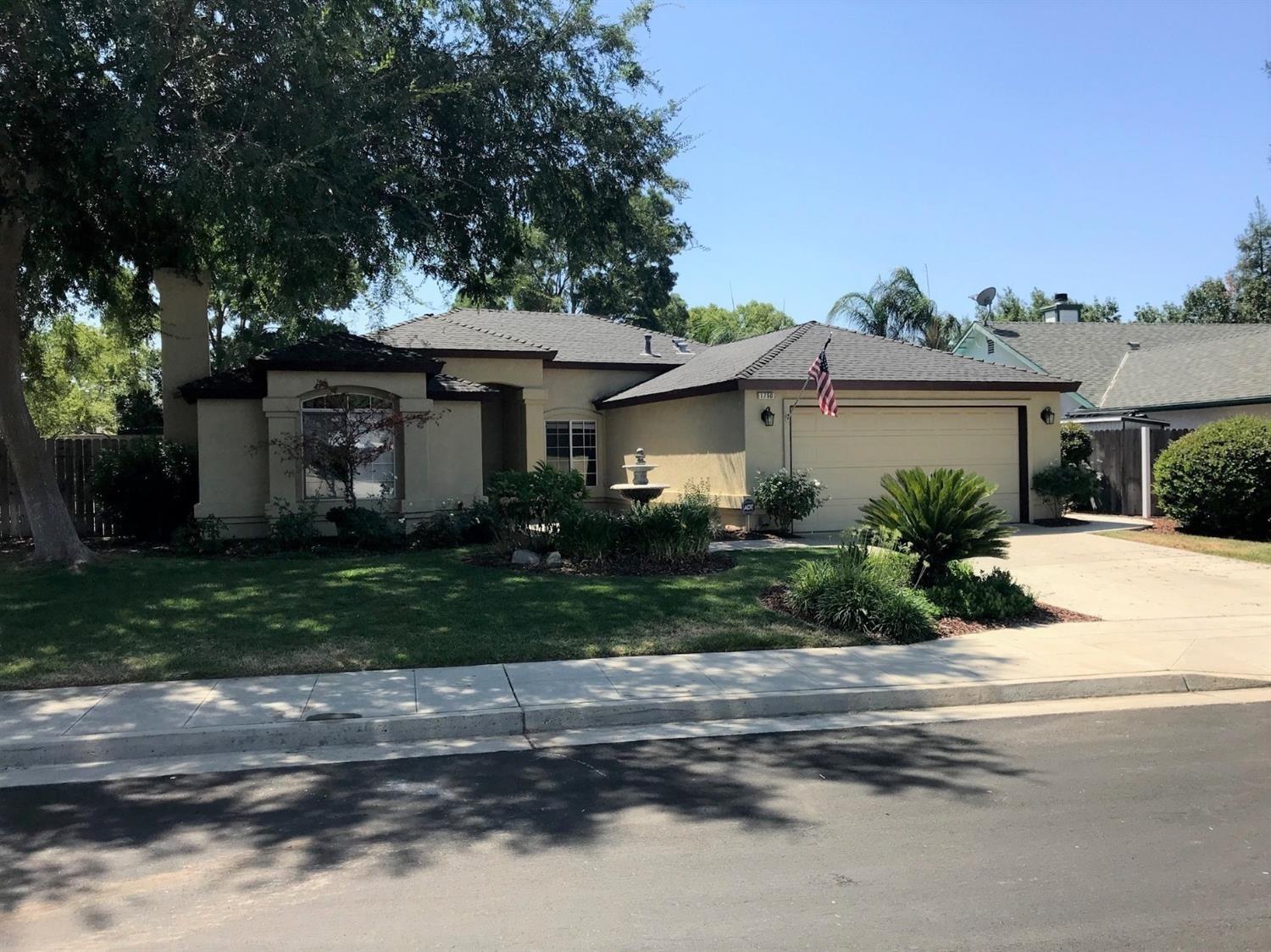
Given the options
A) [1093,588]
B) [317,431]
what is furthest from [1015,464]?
[317,431]

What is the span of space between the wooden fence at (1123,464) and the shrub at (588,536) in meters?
12.4

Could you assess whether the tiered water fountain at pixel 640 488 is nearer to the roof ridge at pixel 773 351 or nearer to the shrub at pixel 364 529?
the roof ridge at pixel 773 351

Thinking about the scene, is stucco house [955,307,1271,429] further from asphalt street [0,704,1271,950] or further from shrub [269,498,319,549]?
asphalt street [0,704,1271,950]

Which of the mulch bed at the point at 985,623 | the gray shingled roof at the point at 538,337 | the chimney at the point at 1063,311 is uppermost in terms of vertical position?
the chimney at the point at 1063,311

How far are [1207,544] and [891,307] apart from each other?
1947cm

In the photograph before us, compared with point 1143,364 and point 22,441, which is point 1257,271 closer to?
point 1143,364

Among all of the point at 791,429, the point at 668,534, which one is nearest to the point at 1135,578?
the point at 668,534

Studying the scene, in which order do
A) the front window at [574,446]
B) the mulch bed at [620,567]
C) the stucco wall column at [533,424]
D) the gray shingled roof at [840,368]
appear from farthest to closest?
the front window at [574,446] < the stucco wall column at [533,424] < the gray shingled roof at [840,368] < the mulch bed at [620,567]

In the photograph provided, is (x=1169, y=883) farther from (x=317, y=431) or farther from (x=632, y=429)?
(x=632, y=429)

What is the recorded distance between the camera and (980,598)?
35.2 ft

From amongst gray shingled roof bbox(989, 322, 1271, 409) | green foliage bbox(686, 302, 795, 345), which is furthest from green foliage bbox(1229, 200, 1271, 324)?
green foliage bbox(686, 302, 795, 345)

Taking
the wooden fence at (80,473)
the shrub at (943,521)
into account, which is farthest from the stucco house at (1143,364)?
the wooden fence at (80,473)

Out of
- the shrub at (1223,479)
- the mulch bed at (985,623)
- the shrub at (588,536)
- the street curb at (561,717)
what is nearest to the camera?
the street curb at (561,717)

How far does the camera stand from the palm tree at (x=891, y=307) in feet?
111
